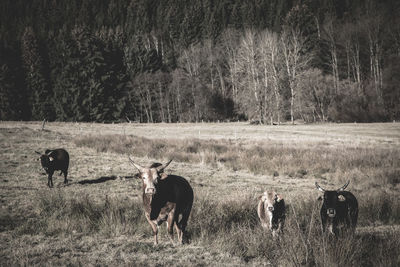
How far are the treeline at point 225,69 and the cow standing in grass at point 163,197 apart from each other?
3912cm

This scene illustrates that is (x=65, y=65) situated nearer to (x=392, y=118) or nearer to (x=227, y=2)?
(x=227, y=2)

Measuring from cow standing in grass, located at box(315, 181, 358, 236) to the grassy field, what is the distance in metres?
0.32

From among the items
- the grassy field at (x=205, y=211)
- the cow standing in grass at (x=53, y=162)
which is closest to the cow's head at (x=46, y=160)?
the cow standing in grass at (x=53, y=162)

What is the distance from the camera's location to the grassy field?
189 inches

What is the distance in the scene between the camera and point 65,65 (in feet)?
183

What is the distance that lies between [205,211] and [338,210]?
3.26m

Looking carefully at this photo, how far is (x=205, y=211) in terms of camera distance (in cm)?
757

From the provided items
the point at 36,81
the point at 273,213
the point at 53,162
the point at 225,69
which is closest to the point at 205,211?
the point at 273,213

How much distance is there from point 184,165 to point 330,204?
11611 millimetres

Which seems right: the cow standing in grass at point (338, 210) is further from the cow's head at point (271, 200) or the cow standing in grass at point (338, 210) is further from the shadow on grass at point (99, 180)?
the shadow on grass at point (99, 180)

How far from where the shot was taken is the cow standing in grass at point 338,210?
5914mm

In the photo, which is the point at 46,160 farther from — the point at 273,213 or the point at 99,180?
the point at 273,213

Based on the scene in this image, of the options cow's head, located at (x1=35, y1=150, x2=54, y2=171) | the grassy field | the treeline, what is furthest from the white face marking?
the treeline

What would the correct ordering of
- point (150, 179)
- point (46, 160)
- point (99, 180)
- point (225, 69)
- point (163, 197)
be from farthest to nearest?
point (225, 69), point (99, 180), point (46, 160), point (163, 197), point (150, 179)
